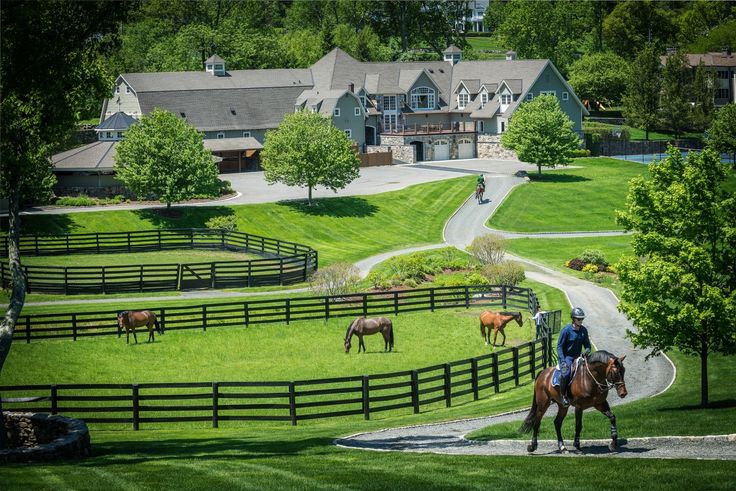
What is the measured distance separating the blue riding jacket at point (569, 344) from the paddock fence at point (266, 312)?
71.8ft

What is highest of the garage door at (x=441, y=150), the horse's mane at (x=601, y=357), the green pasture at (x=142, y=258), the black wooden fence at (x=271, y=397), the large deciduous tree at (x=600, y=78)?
the large deciduous tree at (x=600, y=78)

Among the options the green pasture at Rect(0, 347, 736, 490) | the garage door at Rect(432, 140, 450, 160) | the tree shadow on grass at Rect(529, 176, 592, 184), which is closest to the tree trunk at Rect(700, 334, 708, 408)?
the green pasture at Rect(0, 347, 736, 490)

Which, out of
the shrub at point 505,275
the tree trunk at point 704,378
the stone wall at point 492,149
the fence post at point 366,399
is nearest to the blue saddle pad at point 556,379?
the tree trunk at point 704,378

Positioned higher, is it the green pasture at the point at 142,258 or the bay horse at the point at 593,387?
the bay horse at the point at 593,387

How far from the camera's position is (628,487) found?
17.8 m

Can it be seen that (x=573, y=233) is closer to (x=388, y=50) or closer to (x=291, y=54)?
(x=291, y=54)

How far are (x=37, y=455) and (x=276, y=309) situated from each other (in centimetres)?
2333

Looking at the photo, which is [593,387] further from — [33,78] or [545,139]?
[545,139]

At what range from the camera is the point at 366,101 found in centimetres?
11162

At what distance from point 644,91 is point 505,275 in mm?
78835

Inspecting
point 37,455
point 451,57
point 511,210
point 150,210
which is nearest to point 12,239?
point 37,455

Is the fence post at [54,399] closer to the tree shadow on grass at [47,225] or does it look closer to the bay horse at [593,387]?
the bay horse at [593,387]

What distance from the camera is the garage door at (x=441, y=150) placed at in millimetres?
110062

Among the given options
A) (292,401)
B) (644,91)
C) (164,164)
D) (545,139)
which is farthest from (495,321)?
(644,91)
